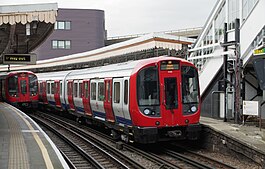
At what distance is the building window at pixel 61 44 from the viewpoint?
186 feet

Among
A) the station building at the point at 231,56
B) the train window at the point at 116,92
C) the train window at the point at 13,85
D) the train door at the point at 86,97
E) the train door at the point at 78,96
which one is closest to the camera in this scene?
the train window at the point at 116,92

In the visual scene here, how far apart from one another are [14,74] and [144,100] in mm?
16040

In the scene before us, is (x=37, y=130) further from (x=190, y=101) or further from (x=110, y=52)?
(x=110, y=52)

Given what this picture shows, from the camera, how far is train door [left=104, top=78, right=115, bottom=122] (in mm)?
13633

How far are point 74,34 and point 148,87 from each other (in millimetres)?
46284

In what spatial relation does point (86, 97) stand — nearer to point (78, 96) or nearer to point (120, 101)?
point (78, 96)

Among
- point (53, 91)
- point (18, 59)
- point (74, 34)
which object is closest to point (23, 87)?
point (53, 91)

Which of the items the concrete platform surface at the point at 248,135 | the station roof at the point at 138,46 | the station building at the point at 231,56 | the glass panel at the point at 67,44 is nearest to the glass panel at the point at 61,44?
the glass panel at the point at 67,44

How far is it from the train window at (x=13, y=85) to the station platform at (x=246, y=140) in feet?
53.3

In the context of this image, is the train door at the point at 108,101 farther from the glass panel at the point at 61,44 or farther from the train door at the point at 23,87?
the glass panel at the point at 61,44

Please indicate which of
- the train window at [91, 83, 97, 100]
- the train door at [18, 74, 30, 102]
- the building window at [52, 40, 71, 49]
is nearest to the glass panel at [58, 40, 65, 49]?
the building window at [52, 40, 71, 49]

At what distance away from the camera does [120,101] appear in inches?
494

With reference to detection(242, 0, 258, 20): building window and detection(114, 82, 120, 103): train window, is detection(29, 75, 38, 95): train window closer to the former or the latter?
detection(114, 82, 120, 103): train window

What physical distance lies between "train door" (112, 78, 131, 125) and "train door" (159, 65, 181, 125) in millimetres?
1079
